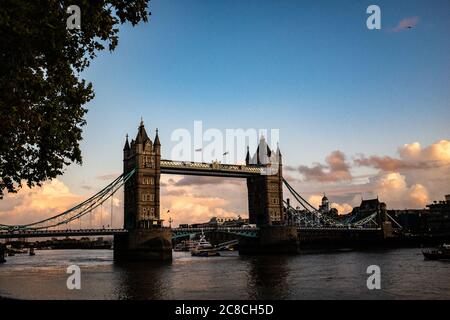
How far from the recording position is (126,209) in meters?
79.7

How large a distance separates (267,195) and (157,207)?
2768 cm

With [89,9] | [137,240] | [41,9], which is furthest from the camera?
[137,240]

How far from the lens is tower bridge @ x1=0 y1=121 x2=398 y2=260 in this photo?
65.8 m

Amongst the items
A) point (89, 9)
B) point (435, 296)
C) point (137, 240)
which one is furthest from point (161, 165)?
point (89, 9)

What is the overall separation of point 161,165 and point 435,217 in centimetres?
9012

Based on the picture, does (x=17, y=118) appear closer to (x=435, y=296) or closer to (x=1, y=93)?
(x=1, y=93)

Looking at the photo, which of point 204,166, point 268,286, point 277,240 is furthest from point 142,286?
point 277,240

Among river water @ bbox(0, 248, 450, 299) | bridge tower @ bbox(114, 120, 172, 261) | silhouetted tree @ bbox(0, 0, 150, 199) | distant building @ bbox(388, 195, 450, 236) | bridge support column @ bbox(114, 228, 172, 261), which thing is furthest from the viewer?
distant building @ bbox(388, 195, 450, 236)

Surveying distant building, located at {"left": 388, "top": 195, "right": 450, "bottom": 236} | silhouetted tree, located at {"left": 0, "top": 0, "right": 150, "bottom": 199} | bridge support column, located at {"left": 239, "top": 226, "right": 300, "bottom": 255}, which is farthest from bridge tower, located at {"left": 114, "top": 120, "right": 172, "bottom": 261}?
distant building, located at {"left": 388, "top": 195, "right": 450, "bottom": 236}

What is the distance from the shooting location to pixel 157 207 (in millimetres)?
76062

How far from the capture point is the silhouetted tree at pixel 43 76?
50.8 ft

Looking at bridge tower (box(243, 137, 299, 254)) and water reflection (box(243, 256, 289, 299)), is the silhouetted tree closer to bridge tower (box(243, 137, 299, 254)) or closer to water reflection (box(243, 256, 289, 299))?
water reflection (box(243, 256, 289, 299))

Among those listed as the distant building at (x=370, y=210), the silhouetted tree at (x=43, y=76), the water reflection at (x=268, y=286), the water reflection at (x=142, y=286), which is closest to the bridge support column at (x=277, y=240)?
the water reflection at (x=268, y=286)

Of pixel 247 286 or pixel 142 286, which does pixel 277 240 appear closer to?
pixel 247 286
